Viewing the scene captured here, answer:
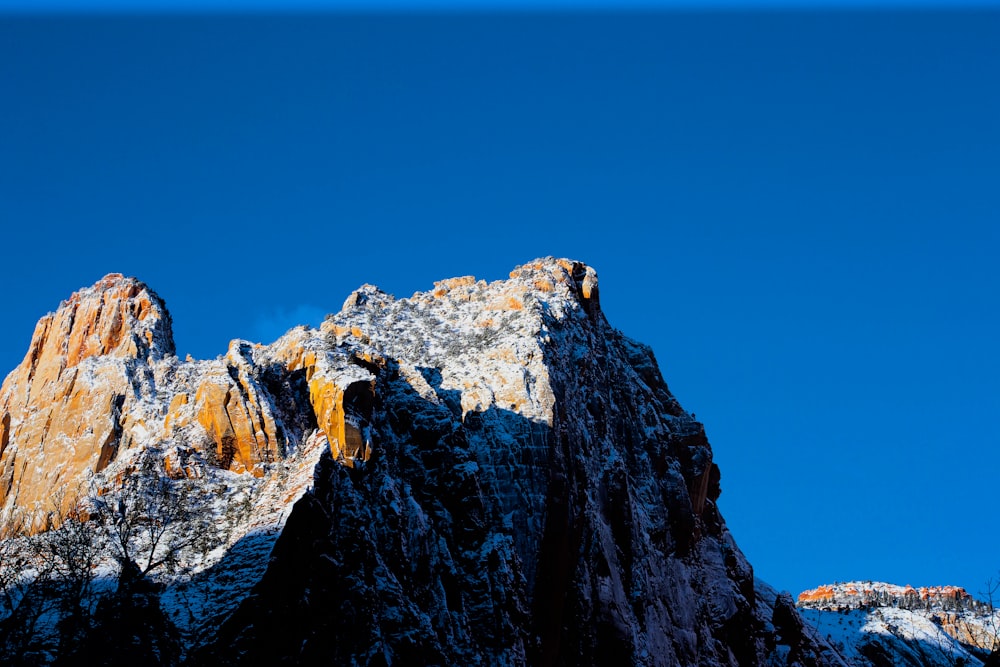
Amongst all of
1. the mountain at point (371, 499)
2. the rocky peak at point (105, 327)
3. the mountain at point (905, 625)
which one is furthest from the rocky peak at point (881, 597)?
the rocky peak at point (105, 327)

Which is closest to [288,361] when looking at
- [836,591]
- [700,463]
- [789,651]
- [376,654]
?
[376,654]

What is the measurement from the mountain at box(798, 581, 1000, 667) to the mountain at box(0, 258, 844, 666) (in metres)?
12.3

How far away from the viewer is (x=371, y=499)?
57.6 meters

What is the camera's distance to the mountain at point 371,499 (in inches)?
1923

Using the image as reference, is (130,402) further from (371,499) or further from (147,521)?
(371,499)

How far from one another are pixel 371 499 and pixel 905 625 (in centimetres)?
7542

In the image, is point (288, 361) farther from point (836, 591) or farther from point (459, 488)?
point (836, 591)

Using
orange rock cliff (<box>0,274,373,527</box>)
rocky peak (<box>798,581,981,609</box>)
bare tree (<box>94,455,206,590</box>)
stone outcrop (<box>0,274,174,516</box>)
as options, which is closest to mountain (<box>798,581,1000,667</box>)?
rocky peak (<box>798,581,981,609</box>)

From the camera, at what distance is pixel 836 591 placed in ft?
568

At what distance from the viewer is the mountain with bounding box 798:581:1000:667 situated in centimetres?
10312

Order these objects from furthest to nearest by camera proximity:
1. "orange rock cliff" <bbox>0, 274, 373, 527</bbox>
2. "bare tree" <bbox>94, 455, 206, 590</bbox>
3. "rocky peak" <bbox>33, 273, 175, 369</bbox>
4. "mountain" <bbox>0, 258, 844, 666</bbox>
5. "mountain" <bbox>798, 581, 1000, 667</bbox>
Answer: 1. "mountain" <bbox>798, 581, 1000, 667</bbox>
2. "rocky peak" <bbox>33, 273, 175, 369</bbox>
3. "orange rock cliff" <bbox>0, 274, 373, 527</bbox>
4. "bare tree" <bbox>94, 455, 206, 590</bbox>
5. "mountain" <bbox>0, 258, 844, 666</bbox>

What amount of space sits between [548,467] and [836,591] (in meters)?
119

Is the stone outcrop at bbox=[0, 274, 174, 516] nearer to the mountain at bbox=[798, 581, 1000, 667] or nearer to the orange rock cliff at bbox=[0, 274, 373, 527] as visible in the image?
the orange rock cliff at bbox=[0, 274, 373, 527]

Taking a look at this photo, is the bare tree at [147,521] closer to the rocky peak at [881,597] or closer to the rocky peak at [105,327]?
the rocky peak at [105,327]
